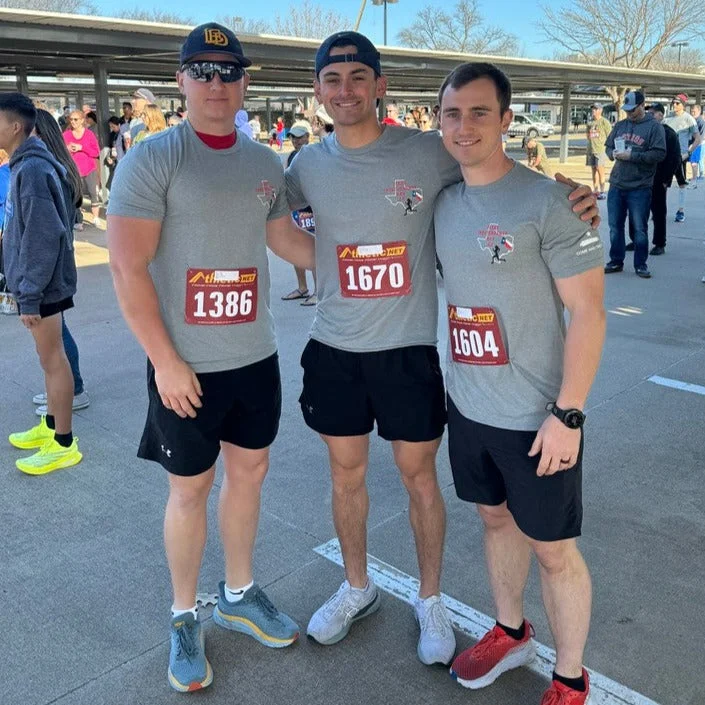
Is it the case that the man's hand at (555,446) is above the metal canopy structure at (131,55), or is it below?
below

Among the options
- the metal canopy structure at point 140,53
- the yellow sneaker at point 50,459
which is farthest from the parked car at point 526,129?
the yellow sneaker at point 50,459

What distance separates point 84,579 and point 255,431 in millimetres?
1102

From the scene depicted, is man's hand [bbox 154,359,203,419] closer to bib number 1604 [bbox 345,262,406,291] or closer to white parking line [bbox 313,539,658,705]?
bib number 1604 [bbox 345,262,406,291]

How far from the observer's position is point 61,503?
11.8 ft

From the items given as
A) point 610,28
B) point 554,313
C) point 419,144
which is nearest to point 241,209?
point 419,144

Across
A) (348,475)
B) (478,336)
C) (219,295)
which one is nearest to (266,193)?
(219,295)

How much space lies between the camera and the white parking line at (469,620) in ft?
7.55

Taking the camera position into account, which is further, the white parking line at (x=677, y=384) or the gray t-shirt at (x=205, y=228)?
the white parking line at (x=677, y=384)

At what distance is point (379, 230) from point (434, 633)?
1380 mm

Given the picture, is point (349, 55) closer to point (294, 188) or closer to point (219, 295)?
point (294, 188)

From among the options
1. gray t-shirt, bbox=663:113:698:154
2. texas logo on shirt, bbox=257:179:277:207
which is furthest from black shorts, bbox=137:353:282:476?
gray t-shirt, bbox=663:113:698:154

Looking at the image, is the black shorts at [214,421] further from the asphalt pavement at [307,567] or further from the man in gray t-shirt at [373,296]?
the asphalt pavement at [307,567]

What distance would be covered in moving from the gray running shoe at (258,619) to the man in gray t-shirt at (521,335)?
2.88 feet

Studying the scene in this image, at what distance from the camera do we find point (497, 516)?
232 cm
